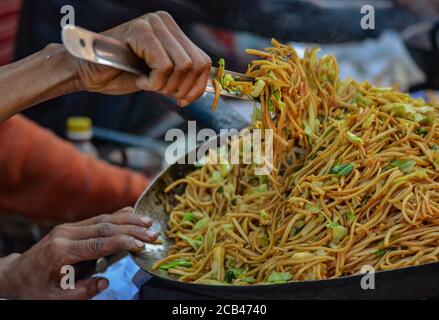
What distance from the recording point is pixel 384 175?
152 cm

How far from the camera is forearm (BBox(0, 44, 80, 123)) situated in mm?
1460

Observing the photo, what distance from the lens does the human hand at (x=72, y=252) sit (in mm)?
1556

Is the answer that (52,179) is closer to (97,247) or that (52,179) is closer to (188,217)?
(188,217)

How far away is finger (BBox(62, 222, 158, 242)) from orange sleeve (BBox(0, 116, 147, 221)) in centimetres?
148

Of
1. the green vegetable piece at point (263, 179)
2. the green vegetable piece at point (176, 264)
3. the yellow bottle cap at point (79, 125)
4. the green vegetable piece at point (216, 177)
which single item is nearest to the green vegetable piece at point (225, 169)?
the green vegetable piece at point (216, 177)

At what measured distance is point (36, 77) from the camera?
1.46 metres

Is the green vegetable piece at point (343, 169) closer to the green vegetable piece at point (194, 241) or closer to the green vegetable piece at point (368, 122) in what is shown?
the green vegetable piece at point (368, 122)

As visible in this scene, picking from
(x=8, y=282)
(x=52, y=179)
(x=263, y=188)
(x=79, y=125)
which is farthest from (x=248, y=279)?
(x=79, y=125)

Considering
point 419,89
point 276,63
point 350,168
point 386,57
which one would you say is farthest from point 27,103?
point 386,57

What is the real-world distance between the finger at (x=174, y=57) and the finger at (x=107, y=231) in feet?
1.34

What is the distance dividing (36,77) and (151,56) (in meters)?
0.32

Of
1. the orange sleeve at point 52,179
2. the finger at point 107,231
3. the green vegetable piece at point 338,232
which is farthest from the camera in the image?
the orange sleeve at point 52,179

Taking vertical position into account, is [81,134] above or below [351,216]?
above

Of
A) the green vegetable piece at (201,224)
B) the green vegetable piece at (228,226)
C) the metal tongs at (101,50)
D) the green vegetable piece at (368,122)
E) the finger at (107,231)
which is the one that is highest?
the green vegetable piece at (368,122)
